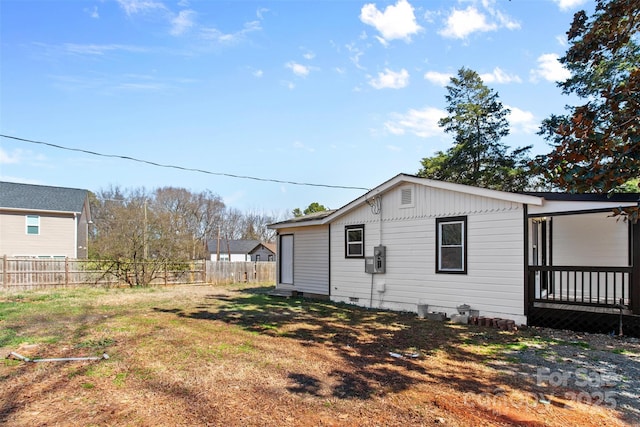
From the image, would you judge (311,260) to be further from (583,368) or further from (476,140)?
(476,140)

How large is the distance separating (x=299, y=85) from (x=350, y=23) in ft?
10.5

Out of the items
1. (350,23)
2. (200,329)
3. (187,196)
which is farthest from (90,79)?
(187,196)

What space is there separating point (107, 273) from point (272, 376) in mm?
15334

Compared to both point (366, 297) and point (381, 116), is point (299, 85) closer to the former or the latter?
point (381, 116)

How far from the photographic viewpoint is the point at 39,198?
69.2 feet

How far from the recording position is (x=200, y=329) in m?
7.43

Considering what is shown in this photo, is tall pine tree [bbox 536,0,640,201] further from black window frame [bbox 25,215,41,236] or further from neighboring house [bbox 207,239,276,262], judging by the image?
neighboring house [bbox 207,239,276,262]

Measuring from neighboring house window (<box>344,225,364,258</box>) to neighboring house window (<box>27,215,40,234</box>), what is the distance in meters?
17.7

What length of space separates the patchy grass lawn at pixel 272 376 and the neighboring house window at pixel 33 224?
574 inches

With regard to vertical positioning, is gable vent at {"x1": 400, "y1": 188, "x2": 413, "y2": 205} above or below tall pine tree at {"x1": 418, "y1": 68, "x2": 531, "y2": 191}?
below

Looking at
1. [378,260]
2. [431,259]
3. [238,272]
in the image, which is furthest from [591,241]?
[238,272]

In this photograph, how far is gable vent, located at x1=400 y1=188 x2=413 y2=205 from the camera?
33.4ft

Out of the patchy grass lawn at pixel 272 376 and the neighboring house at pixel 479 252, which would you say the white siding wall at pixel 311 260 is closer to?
the neighboring house at pixel 479 252

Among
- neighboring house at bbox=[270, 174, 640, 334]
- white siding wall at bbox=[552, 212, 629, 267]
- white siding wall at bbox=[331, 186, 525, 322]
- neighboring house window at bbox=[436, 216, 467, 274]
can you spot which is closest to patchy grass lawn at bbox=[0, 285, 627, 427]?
white siding wall at bbox=[331, 186, 525, 322]
